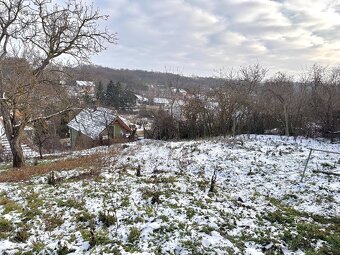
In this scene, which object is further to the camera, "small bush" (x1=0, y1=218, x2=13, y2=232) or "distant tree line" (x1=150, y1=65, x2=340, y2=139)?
"distant tree line" (x1=150, y1=65, x2=340, y2=139)

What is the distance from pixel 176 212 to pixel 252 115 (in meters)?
16.8

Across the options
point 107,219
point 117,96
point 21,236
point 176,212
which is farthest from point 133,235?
point 117,96

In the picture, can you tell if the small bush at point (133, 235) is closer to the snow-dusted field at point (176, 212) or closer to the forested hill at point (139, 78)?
the snow-dusted field at point (176, 212)

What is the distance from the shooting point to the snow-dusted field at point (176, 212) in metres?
4.96

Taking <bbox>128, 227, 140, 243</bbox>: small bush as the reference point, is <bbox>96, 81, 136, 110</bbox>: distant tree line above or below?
above

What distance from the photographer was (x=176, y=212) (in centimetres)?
607

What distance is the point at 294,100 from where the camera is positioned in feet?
73.1

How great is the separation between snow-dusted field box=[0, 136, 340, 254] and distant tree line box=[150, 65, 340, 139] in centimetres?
872

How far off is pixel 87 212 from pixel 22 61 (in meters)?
9.70

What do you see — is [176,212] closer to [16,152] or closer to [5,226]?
[5,226]

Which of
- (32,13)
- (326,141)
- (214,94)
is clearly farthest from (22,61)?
(326,141)

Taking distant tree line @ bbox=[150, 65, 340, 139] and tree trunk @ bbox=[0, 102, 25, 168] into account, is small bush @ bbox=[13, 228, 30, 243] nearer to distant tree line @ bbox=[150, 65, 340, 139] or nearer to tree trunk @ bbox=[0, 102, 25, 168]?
tree trunk @ bbox=[0, 102, 25, 168]

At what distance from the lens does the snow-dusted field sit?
4961 mm

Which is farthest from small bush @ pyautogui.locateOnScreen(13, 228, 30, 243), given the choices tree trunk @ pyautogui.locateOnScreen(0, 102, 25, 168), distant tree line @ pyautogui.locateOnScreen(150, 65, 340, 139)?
distant tree line @ pyautogui.locateOnScreen(150, 65, 340, 139)
